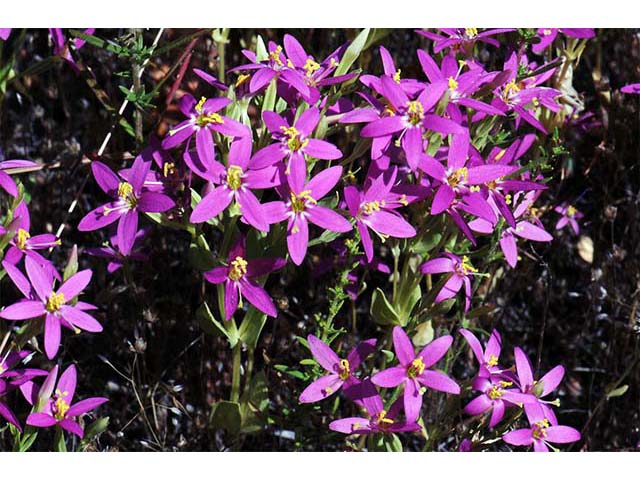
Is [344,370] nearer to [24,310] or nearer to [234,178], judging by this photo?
[234,178]

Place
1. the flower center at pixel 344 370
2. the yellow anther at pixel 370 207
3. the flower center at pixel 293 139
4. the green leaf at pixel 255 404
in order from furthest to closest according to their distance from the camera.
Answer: the green leaf at pixel 255 404 < the flower center at pixel 344 370 < the yellow anther at pixel 370 207 < the flower center at pixel 293 139

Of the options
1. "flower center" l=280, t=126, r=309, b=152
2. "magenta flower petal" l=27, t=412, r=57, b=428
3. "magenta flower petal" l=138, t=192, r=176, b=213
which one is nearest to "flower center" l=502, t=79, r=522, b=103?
"flower center" l=280, t=126, r=309, b=152

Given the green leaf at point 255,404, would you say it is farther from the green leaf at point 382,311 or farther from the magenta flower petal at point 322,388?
the green leaf at point 382,311

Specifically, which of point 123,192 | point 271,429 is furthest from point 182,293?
point 123,192

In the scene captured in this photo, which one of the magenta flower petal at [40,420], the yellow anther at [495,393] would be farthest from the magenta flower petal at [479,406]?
the magenta flower petal at [40,420]

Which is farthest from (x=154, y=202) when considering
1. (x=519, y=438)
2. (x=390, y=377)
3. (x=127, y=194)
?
(x=519, y=438)

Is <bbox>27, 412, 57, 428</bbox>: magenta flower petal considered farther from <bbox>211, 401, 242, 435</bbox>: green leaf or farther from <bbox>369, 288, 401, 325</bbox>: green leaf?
<bbox>369, 288, 401, 325</bbox>: green leaf
